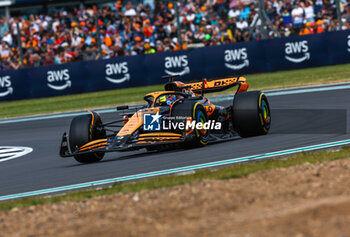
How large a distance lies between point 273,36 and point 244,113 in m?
12.8

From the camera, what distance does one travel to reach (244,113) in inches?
419

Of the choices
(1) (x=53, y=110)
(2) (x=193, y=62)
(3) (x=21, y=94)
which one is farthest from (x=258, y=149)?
(3) (x=21, y=94)

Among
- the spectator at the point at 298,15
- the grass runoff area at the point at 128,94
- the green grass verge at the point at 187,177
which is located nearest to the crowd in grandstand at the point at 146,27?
the spectator at the point at 298,15

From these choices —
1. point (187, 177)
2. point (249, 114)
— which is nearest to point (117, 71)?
point (249, 114)


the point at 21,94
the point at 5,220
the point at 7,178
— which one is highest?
the point at 5,220

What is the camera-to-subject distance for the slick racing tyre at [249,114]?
10.6 metres

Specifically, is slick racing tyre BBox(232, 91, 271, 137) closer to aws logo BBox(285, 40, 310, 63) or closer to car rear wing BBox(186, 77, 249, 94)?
car rear wing BBox(186, 77, 249, 94)

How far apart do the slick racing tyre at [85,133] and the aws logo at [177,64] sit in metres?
12.4

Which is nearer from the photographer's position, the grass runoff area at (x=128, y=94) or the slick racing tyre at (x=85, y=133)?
the slick racing tyre at (x=85, y=133)

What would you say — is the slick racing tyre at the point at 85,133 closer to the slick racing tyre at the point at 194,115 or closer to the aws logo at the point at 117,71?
the slick racing tyre at the point at 194,115

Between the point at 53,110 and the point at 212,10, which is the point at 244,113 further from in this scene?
the point at 212,10

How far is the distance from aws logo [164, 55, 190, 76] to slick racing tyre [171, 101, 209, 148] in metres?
12.7

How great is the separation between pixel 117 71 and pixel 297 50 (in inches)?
263

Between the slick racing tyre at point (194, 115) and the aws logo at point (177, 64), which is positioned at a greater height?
the slick racing tyre at point (194, 115)
